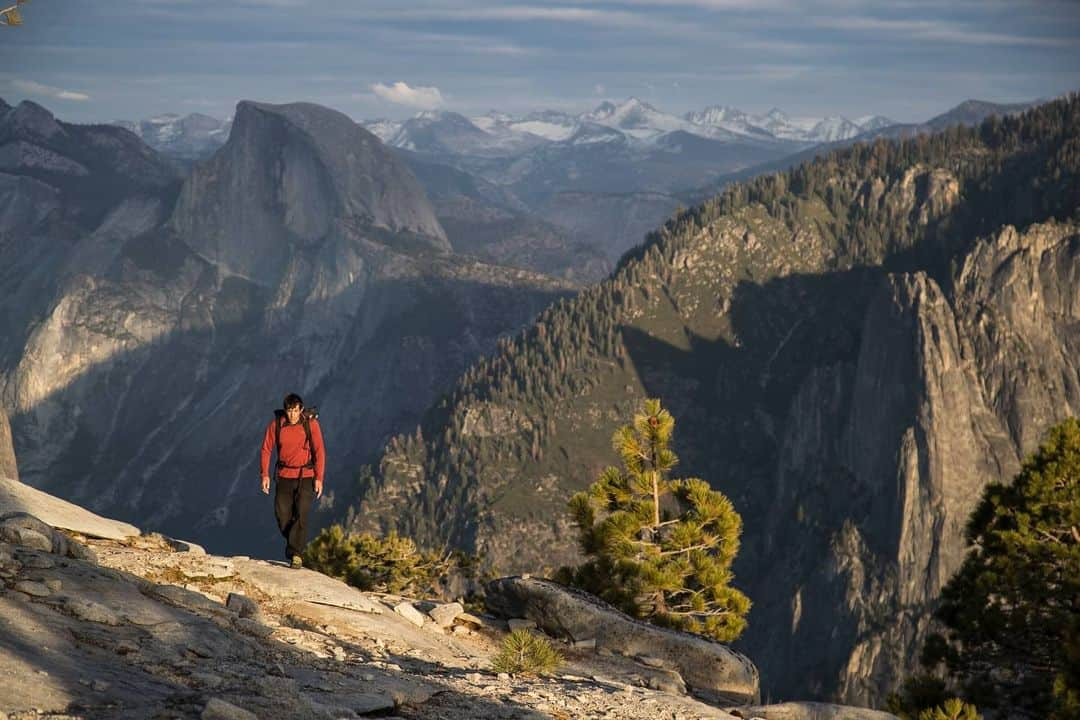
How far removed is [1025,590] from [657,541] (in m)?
14.0

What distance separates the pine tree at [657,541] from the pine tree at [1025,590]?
8815 mm

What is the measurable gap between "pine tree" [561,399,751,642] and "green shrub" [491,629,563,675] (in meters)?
16.4

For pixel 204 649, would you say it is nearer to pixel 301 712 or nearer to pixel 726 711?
pixel 301 712

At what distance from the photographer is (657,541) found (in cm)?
4775

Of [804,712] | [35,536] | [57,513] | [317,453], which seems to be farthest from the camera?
[57,513]

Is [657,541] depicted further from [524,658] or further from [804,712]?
[524,658]

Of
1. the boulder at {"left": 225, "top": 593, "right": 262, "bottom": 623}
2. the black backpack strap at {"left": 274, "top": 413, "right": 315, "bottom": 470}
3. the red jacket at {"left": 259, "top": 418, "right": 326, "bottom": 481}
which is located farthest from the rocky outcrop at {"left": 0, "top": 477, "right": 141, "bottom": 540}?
the boulder at {"left": 225, "top": 593, "right": 262, "bottom": 623}

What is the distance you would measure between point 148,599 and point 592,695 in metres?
10.1

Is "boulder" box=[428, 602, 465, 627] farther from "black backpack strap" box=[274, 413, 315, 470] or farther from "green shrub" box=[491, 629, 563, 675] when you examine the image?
"black backpack strap" box=[274, 413, 315, 470]

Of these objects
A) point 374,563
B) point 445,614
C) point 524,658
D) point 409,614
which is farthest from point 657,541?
point 374,563

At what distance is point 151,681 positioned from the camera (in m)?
21.0

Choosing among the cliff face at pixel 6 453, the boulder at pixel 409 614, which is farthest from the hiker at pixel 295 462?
the cliff face at pixel 6 453

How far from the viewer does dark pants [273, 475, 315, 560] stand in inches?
1433

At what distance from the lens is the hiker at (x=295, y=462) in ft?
118
